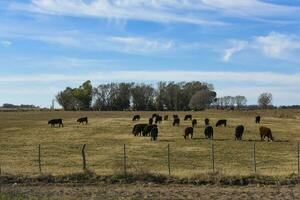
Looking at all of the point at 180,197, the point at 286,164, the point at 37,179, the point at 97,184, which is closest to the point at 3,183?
the point at 37,179

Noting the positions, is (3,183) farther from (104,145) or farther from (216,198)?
(104,145)

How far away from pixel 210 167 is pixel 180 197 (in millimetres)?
10551

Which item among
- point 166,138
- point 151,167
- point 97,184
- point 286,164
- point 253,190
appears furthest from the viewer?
point 166,138

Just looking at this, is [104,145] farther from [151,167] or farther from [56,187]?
[56,187]

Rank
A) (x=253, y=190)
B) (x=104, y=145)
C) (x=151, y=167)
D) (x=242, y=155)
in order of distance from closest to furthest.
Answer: (x=253, y=190), (x=151, y=167), (x=242, y=155), (x=104, y=145)

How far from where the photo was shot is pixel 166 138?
2146 inches

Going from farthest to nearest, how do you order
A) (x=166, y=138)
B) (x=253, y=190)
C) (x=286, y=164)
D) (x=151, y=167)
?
(x=166, y=138)
(x=286, y=164)
(x=151, y=167)
(x=253, y=190)

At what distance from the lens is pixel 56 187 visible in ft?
79.2

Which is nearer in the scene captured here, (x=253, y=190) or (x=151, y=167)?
(x=253, y=190)

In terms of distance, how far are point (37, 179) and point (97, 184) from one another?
3.02 metres

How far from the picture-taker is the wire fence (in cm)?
2891

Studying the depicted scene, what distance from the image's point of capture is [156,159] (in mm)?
36000

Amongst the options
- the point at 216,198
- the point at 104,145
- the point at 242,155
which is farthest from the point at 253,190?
the point at 104,145

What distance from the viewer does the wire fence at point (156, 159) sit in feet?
94.8
